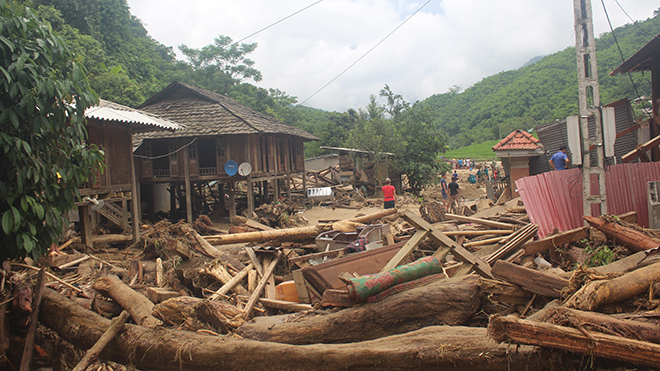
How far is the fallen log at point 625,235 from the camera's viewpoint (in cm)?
458

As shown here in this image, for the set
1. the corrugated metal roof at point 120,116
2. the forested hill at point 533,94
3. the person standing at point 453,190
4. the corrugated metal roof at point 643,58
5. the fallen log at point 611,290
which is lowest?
the fallen log at point 611,290

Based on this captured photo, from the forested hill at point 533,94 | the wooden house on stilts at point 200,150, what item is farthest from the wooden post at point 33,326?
the forested hill at point 533,94

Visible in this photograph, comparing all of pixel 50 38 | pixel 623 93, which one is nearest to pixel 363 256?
pixel 50 38

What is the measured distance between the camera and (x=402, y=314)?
3586mm

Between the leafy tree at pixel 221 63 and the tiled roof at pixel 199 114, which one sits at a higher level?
the leafy tree at pixel 221 63

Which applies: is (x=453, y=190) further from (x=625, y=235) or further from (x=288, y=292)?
(x=288, y=292)

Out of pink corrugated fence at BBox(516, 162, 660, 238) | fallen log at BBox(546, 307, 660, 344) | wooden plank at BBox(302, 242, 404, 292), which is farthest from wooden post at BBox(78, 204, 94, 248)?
fallen log at BBox(546, 307, 660, 344)

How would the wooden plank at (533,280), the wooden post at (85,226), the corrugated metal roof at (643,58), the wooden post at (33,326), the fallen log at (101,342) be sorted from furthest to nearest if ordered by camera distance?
the wooden post at (85,226), the corrugated metal roof at (643,58), the wooden post at (33,326), the fallen log at (101,342), the wooden plank at (533,280)

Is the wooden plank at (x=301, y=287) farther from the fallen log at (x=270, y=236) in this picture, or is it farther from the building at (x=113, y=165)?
the building at (x=113, y=165)

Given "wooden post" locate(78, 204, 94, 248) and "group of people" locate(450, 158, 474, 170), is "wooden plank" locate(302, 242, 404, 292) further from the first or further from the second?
"group of people" locate(450, 158, 474, 170)

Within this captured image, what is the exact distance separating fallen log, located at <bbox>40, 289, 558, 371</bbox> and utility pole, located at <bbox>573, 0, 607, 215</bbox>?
493 cm

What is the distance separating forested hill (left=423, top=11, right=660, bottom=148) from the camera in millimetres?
34750

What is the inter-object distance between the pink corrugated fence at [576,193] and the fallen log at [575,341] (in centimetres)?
494

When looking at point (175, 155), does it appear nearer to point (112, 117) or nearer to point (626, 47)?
point (112, 117)
